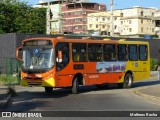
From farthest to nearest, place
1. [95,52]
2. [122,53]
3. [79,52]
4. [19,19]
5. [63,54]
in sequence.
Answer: [19,19] < [122,53] < [95,52] < [79,52] < [63,54]

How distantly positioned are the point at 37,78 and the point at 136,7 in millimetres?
141723

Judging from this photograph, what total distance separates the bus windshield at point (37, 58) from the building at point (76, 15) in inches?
5858

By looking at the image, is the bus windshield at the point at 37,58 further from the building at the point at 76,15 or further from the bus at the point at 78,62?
the building at the point at 76,15

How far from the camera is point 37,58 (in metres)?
22.4

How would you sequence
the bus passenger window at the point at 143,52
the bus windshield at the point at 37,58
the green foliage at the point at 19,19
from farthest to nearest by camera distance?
the green foliage at the point at 19,19 < the bus passenger window at the point at 143,52 < the bus windshield at the point at 37,58

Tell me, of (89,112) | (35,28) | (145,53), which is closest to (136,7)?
(35,28)

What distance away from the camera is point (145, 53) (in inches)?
1161

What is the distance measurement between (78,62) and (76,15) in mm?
154806

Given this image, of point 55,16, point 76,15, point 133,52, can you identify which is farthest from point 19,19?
point 76,15

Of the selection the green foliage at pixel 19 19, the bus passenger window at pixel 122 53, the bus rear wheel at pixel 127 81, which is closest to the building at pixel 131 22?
the green foliage at pixel 19 19

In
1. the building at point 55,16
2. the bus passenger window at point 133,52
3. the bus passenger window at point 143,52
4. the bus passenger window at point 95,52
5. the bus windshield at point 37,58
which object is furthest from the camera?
the building at point 55,16

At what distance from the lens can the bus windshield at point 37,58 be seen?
21984 mm

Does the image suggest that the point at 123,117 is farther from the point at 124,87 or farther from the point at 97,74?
the point at 124,87

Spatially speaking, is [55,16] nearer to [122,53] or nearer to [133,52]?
[133,52]
